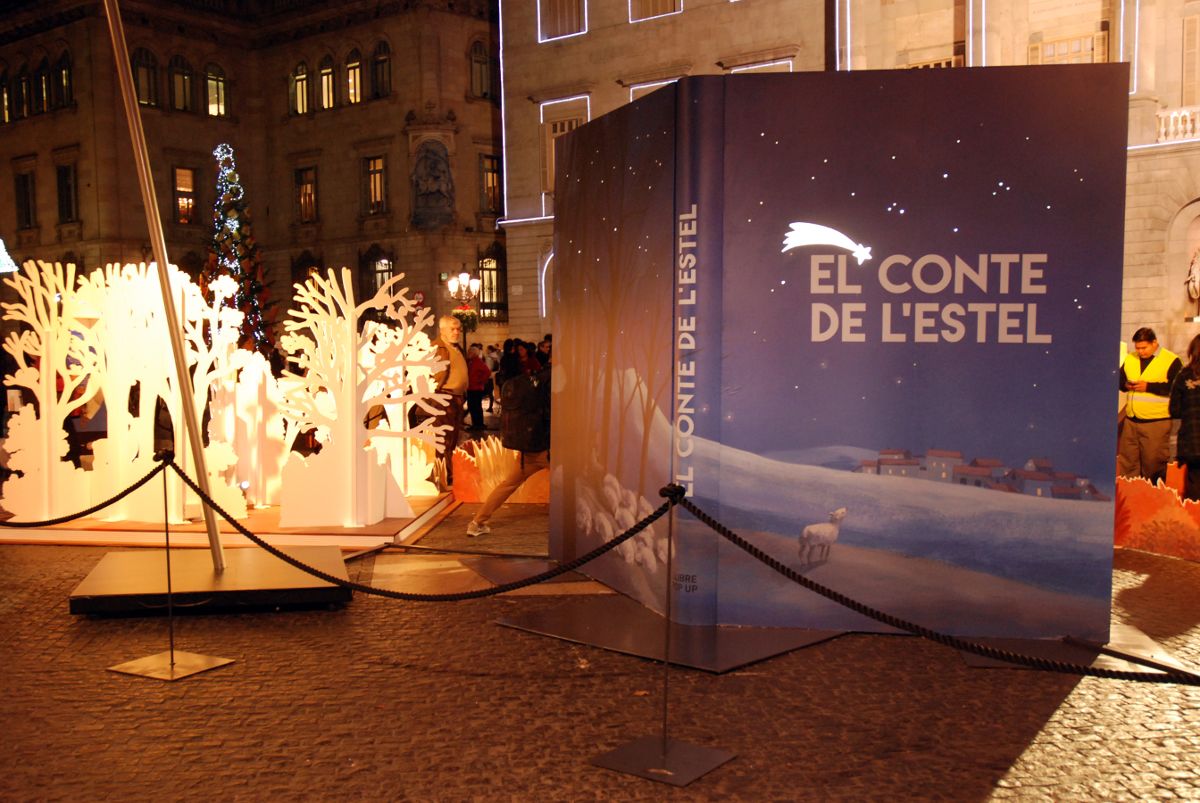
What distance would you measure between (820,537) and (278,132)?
4089 cm

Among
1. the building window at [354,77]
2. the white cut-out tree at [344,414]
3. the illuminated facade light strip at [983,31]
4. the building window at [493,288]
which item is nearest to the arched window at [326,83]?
the building window at [354,77]

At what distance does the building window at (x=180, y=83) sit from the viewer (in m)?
41.4

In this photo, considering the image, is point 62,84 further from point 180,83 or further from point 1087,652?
point 1087,652

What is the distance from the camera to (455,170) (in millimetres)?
39062

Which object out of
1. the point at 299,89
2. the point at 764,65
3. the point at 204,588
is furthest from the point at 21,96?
the point at 204,588

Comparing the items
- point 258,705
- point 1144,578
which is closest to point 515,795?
point 258,705

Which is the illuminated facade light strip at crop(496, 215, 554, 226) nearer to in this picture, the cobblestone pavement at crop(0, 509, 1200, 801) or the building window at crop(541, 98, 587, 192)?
the building window at crop(541, 98, 587, 192)

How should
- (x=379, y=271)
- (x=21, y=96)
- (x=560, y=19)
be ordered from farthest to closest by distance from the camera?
1. (x=21, y=96)
2. (x=379, y=271)
3. (x=560, y=19)

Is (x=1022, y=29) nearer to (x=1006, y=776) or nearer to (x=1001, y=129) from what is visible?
(x=1001, y=129)

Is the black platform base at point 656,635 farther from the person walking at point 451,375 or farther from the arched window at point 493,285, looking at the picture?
the arched window at point 493,285

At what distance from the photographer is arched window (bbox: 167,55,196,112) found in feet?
136

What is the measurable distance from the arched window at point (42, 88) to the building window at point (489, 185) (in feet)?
56.7

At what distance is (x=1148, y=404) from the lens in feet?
32.1

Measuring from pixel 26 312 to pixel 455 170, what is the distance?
99.8ft
